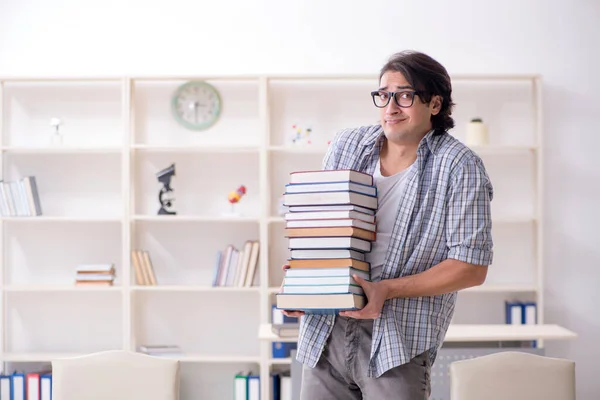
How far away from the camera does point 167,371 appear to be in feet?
7.07

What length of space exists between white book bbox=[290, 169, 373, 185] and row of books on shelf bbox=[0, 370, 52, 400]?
10.3 feet

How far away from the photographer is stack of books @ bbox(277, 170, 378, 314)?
5.38 feet

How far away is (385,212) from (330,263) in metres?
0.20

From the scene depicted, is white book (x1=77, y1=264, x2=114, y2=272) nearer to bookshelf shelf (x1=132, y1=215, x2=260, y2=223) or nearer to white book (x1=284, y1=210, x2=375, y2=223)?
bookshelf shelf (x1=132, y1=215, x2=260, y2=223)

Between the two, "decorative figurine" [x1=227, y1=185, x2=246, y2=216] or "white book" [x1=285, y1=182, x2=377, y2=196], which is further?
"decorative figurine" [x1=227, y1=185, x2=246, y2=216]

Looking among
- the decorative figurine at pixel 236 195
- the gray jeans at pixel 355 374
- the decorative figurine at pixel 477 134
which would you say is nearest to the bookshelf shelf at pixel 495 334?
the decorative figurine at pixel 236 195

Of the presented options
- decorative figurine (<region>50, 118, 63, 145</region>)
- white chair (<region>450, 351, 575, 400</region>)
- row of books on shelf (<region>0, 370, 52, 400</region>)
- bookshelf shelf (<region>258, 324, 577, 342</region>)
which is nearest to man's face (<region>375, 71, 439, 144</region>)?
white chair (<region>450, 351, 575, 400</region>)

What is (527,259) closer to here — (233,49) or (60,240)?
(233,49)

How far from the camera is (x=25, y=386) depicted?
437cm

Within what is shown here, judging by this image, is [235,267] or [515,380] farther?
[235,267]

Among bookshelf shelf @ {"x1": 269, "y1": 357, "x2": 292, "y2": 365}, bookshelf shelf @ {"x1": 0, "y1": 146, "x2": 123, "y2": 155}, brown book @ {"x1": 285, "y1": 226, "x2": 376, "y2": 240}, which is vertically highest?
bookshelf shelf @ {"x1": 0, "y1": 146, "x2": 123, "y2": 155}

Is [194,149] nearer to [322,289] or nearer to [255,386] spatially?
[255,386]

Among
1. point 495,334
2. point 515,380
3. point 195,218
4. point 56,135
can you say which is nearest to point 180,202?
point 195,218

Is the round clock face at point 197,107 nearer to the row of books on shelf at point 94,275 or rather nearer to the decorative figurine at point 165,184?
the decorative figurine at point 165,184
